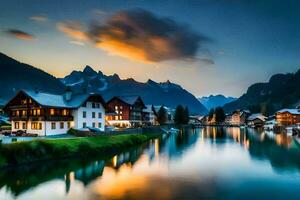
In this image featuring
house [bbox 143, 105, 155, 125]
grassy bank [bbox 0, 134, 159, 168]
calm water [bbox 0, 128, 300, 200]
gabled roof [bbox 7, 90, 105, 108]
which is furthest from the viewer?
house [bbox 143, 105, 155, 125]

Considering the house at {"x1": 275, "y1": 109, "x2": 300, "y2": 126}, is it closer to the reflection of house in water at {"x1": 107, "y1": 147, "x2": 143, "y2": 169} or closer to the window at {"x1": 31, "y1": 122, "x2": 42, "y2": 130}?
the reflection of house in water at {"x1": 107, "y1": 147, "x2": 143, "y2": 169}

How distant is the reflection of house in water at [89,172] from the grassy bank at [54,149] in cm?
598

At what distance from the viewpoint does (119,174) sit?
125ft

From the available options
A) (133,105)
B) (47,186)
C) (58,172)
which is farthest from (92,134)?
(133,105)

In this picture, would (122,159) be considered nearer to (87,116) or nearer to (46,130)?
(46,130)

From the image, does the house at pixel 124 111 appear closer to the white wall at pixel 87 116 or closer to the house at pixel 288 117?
the white wall at pixel 87 116

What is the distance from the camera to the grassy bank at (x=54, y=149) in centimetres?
3844

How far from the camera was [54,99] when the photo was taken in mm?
65875

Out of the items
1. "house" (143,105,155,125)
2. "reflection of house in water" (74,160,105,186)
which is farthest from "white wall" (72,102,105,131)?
"house" (143,105,155,125)

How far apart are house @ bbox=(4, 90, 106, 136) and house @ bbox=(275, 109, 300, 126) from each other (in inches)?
5606

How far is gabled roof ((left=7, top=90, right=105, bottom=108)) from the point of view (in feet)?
199

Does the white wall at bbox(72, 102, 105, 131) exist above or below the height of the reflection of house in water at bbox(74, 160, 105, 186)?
above

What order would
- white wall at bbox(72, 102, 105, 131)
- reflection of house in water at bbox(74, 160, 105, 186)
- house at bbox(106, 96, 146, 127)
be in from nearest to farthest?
reflection of house in water at bbox(74, 160, 105, 186) → white wall at bbox(72, 102, 105, 131) → house at bbox(106, 96, 146, 127)

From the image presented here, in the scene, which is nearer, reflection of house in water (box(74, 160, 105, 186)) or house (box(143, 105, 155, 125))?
reflection of house in water (box(74, 160, 105, 186))
